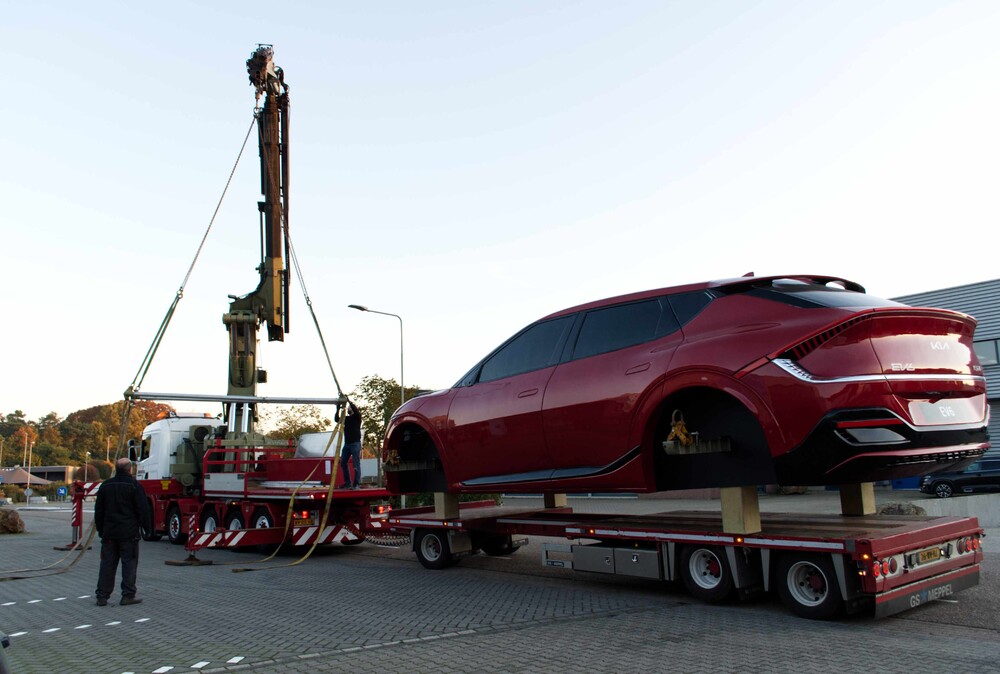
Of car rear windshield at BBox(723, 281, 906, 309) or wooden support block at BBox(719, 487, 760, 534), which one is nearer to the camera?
car rear windshield at BBox(723, 281, 906, 309)

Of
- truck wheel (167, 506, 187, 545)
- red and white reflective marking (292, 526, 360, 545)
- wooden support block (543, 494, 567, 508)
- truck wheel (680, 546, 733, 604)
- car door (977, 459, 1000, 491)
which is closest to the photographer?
truck wheel (680, 546, 733, 604)

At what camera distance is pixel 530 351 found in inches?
335

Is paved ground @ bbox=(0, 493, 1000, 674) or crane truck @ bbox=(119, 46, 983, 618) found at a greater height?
crane truck @ bbox=(119, 46, 983, 618)

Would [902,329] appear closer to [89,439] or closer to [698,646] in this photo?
[698,646]

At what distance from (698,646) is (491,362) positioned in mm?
4193

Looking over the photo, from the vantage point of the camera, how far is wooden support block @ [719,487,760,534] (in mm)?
6836

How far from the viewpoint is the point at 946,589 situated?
6613mm

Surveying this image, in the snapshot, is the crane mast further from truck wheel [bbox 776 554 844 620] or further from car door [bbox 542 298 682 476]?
truck wheel [bbox 776 554 844 620]

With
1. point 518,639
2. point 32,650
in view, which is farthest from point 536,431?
point 32,650

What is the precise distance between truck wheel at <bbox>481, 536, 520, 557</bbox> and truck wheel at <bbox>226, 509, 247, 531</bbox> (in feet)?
15.7

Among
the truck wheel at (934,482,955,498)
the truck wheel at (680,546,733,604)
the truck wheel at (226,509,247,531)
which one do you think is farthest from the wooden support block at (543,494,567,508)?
the truck wheel at (934,482,955,498)

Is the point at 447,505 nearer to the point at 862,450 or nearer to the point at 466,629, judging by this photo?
the point at 466,629

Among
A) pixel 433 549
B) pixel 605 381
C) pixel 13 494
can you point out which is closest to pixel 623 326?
pixel 605 381

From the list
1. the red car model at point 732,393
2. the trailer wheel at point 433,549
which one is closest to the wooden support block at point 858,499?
the red car model at point 732,393
